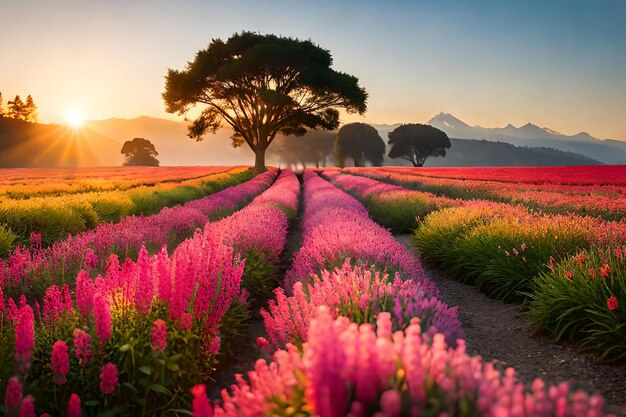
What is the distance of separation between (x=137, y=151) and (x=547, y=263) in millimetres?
91390

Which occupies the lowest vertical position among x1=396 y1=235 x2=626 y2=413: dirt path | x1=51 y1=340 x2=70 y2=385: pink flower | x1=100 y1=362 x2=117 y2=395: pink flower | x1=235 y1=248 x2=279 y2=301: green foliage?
x1=396 y1=235 x2=626 y2=413: dirt path

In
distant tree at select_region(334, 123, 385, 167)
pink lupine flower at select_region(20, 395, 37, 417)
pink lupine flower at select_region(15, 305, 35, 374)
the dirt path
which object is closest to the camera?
pink lupine flower at select_region(20, 395, 37, 417)

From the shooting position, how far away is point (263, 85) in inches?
1305

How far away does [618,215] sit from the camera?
341 inches

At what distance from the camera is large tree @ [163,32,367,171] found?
30.6 metres

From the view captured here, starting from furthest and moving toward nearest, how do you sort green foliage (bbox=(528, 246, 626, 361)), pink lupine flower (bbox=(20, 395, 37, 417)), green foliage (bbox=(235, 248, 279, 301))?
green foliage (bbox=(235, 248, 279, 301)) < green foliage (bbox=(528, 246, 626, 361)) < pink lupine flower (bbox=(20, 395, 37, 417))

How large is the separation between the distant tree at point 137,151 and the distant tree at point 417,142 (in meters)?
49.9

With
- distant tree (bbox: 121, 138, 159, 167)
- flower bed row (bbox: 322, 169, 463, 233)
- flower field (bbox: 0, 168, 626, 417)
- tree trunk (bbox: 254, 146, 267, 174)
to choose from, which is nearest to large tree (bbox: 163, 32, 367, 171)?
tree trunk (bbox: 254, 146, 267, 174)

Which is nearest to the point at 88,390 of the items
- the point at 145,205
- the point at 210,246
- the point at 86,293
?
the point at 86,293

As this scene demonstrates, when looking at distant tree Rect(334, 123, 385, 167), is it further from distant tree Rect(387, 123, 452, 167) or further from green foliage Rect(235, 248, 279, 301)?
green foliage Rect(235, 248, 279, 301)

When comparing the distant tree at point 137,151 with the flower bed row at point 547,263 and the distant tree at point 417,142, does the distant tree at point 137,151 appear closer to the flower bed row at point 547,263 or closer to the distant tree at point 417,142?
the distant tree at point 417,142

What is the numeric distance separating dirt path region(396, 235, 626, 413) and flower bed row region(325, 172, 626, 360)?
150mm

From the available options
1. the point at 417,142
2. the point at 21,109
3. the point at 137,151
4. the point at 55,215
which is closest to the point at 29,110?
the point at 21,109

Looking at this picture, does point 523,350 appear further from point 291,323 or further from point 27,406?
point 27,406
